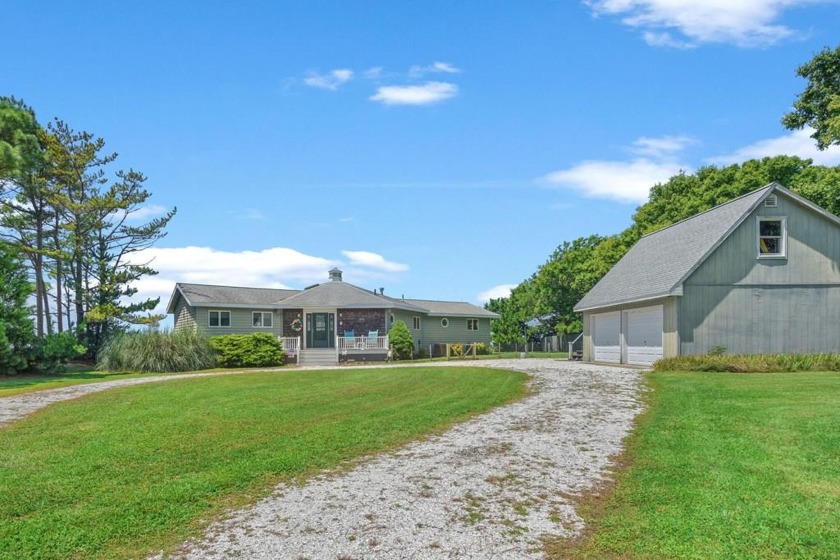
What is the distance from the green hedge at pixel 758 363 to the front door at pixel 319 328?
19618mm

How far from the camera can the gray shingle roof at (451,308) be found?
39.8 meters

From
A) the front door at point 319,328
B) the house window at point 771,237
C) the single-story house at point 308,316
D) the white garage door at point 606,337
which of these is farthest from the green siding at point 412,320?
the house window at point 771,237

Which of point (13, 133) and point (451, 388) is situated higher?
point (13, 133)

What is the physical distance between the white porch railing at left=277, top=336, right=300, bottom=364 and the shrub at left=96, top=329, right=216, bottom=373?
16.7 ft

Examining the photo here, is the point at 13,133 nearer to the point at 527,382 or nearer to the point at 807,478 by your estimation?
the point at 527,382

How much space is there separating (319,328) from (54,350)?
13271mm

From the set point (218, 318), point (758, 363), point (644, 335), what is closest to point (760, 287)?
point (758, 363)

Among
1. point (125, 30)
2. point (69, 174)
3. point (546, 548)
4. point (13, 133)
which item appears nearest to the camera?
point (546, 548)

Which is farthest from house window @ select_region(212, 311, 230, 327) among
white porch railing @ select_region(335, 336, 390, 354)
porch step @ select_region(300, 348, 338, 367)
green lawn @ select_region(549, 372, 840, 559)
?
green lawn @ select_region(549, 372, 840, 559)

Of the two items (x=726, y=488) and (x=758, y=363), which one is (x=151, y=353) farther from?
(x=726, y=488)

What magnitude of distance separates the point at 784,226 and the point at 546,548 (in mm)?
20070

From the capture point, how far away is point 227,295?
34.2m

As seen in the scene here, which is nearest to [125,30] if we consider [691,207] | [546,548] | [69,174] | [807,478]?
[546,548]

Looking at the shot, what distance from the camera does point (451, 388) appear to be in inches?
581
